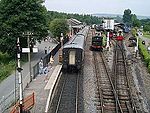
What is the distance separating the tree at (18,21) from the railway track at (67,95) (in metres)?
11.5

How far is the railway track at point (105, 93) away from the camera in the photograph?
20.5 metres

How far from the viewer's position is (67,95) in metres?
23.2

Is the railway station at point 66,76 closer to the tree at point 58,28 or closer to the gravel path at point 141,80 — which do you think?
the gravel path at point 141,80

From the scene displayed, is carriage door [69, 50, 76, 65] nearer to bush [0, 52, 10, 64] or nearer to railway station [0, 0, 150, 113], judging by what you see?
railway station [0, 0, 150, 113]

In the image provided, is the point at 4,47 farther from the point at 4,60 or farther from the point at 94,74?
the point at 94,74

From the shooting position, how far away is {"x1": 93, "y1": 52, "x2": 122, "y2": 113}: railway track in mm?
20484

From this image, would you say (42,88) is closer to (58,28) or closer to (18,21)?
(18,21)

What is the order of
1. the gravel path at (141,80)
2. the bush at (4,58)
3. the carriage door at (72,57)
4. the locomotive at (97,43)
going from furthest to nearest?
the locomotive at (97,43) → the bush at (4,58) → the carriage door at (72,57) → the gravel path at (141,80)

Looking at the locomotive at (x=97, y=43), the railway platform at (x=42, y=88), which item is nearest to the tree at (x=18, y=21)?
the locomotive at (x=97, y=43)

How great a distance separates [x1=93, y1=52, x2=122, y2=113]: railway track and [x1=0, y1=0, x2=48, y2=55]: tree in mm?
10302

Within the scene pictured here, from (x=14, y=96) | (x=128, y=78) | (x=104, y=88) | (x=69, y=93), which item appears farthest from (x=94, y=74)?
(x=14, y=96)

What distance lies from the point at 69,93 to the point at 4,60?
1983 cm

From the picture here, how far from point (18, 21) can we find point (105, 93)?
744 inches

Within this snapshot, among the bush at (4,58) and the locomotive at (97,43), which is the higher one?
the locomotive at (97,43)
